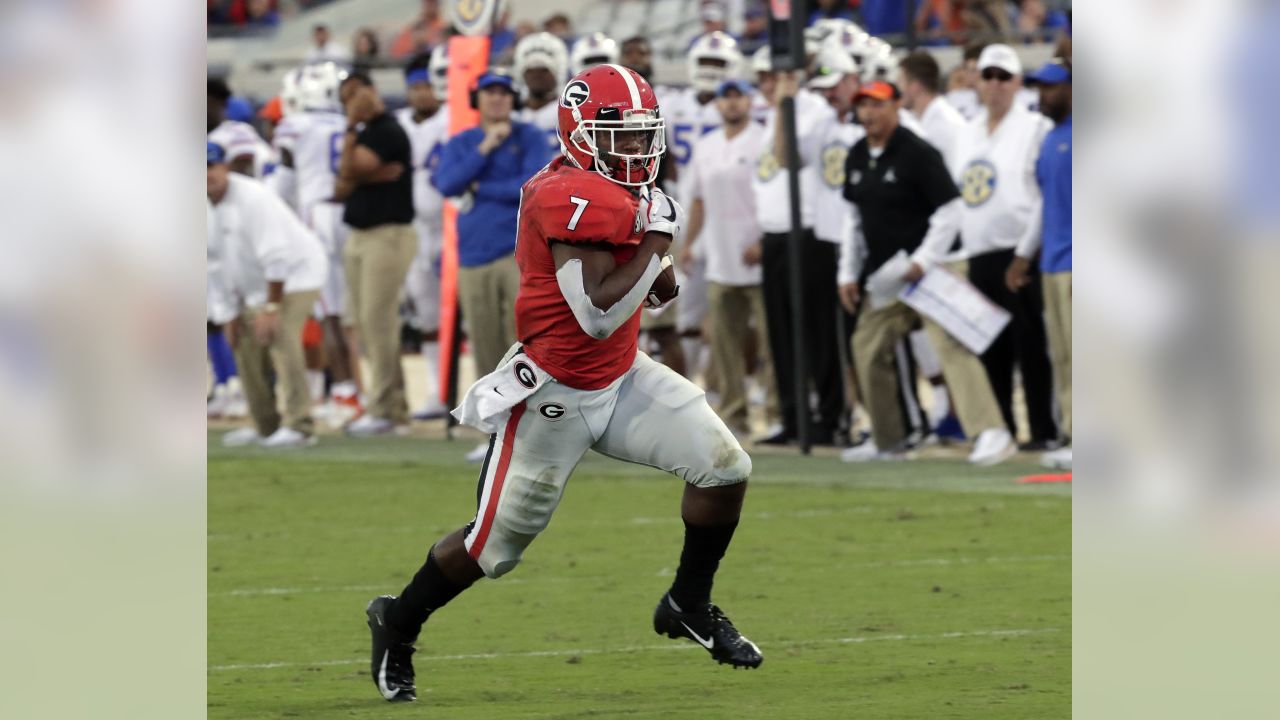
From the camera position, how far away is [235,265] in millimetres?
14453

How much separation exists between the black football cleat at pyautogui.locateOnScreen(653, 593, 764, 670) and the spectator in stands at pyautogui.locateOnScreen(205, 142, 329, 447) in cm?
819

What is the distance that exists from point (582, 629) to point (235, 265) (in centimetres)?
715

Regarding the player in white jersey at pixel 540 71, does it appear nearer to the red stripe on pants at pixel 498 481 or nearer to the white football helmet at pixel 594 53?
the white football helmet at pixel 594 53

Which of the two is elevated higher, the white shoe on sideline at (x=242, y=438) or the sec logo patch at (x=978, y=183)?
→ the sec logo patch at (x=978, y=183)

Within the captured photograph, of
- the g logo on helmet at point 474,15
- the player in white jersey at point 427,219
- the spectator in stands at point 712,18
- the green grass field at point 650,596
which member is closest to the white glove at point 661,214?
the green grass field at point 650,596

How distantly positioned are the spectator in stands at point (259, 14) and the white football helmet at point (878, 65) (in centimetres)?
1591

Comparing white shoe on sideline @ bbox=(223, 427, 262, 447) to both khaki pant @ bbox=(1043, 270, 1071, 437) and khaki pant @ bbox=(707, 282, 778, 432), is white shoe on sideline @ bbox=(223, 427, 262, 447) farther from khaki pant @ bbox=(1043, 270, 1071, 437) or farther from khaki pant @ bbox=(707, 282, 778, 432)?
khaki pant @ bbox=(1043, 270, 1071, 437)

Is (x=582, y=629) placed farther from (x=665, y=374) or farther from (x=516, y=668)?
(x=665, y=374)

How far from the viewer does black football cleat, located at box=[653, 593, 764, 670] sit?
6387 millimetres

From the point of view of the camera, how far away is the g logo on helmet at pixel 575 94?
250 inches
